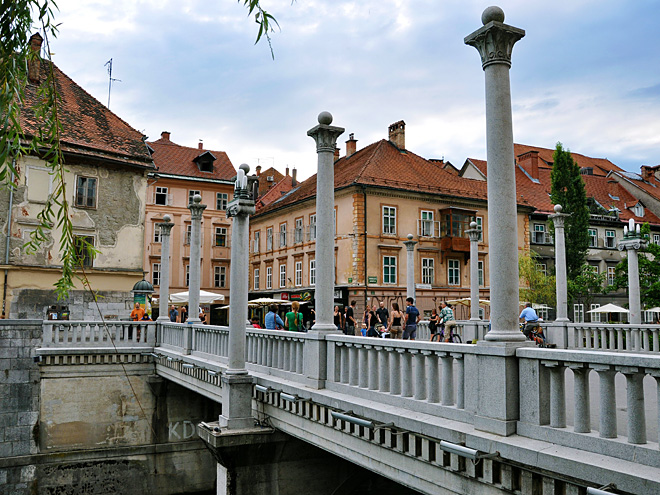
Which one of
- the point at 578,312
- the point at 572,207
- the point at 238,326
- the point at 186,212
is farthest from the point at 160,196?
the point at 238,326

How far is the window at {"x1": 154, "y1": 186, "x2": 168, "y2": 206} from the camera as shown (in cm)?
4606

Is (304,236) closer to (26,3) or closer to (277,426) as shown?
(277,426)

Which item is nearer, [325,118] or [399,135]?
[325,118]

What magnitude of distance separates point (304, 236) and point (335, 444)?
110 ft

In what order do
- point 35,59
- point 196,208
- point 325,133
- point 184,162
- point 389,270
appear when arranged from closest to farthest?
point 35,59, point 325,133, point 196,208, point 389,270, point 184,162

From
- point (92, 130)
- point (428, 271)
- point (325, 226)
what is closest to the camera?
point (325, 226)

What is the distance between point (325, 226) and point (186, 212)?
39.7m

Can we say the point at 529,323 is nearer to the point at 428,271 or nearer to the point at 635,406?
the point at 635,406

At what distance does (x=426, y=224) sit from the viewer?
3928 centimetres

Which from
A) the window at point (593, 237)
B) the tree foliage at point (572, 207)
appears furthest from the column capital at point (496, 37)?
the window at point (593, 237)

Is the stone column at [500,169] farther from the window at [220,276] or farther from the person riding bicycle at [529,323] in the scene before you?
the window at [220,276]

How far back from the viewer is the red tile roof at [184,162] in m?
47.2

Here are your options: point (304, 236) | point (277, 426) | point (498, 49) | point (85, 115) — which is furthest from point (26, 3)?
point (304, 236)

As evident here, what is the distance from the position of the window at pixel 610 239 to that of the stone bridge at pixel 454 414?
43.1 m
